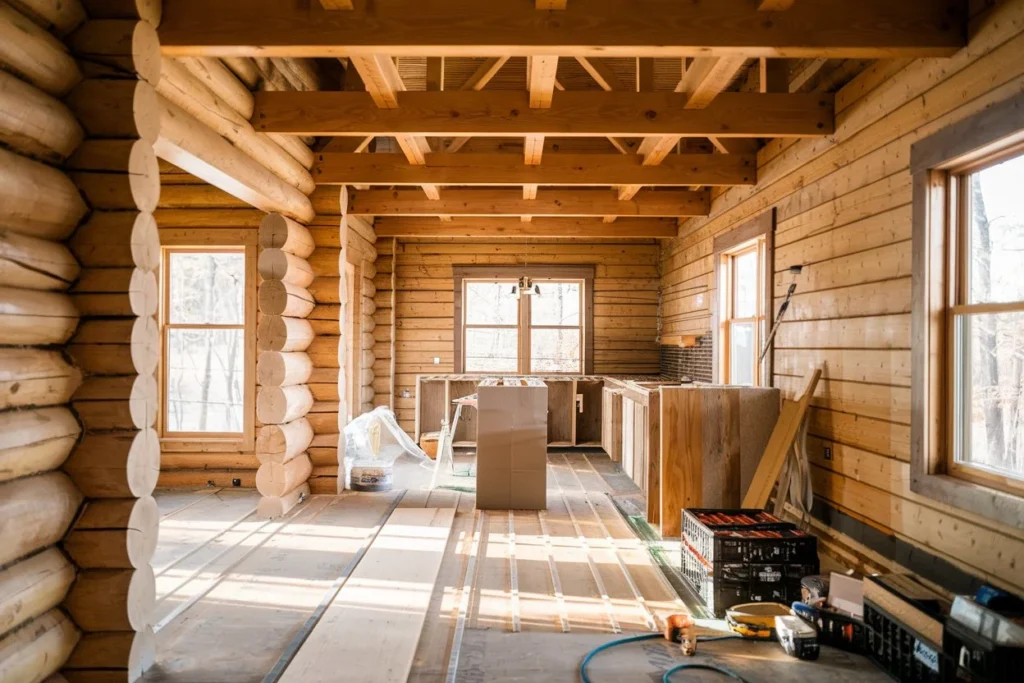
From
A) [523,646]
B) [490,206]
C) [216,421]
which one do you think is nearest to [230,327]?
[216,421]

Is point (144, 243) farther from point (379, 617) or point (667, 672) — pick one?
point (667, 672)

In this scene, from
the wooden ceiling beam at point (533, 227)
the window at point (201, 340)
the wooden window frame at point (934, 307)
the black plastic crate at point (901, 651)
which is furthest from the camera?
the wooden ceiling beam at point (533, 227)

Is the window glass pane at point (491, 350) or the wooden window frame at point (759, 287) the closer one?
the wooden window frame at point (759, 287)

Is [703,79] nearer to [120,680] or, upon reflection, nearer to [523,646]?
[523,646]

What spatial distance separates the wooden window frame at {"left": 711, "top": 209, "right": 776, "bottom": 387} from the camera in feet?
18.1

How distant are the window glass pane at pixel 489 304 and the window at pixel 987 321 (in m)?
7.22

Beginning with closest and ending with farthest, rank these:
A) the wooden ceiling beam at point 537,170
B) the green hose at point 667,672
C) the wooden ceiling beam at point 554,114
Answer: the green hose at point 667,672, the wooden ceiling beam at point 554,114, the wooden ceiling beam at point 537,170

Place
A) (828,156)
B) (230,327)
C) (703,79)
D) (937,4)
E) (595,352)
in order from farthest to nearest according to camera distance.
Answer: (595,352)
(230,327)
(828,156)
(703,79)
(937,4)

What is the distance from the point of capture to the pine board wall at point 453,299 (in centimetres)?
1009

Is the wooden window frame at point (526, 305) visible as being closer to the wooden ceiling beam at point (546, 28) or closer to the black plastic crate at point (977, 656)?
the wooden ceiling beam at point (546, 28)

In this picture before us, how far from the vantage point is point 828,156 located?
461 cm

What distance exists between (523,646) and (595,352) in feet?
23.3

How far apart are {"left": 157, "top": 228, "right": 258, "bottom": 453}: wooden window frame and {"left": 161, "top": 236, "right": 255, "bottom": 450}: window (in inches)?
2.3

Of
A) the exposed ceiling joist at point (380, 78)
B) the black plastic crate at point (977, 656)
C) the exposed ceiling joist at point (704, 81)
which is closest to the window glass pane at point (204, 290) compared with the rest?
the exposed ceiling joist at point (380, 78)
